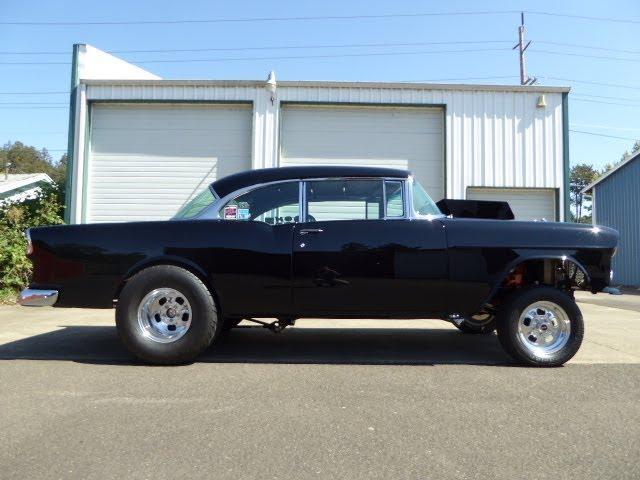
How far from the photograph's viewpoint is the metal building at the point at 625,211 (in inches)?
749

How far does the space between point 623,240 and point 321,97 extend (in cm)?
1524

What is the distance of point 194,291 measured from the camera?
4.34m

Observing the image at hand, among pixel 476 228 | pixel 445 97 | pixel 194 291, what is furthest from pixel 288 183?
pixel 445 97

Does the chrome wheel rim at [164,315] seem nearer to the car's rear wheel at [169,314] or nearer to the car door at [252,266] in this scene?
the car's rear wheel at [169,314]

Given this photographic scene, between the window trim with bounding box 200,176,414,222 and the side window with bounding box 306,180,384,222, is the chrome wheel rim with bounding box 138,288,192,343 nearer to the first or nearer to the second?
the window trim with bounding box 200,176,414,222

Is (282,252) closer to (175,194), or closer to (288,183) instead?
(288,183)

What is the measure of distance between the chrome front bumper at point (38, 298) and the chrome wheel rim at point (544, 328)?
4.13 meters

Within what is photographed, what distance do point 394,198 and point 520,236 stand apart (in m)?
1.17

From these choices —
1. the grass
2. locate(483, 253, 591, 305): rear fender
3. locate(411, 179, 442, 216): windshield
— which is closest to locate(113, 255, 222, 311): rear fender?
locate(411, 179, 442, 216): windshield

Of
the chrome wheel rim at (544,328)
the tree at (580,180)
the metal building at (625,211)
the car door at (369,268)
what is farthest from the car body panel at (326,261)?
the tree at (580,180)

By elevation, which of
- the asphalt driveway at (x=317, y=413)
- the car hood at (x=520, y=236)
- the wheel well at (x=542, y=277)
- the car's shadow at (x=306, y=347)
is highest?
the car hood at (x=520, y=236)

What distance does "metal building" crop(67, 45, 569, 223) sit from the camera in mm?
11711

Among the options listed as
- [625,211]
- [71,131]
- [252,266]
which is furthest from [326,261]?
[625,211]

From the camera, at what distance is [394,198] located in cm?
472
